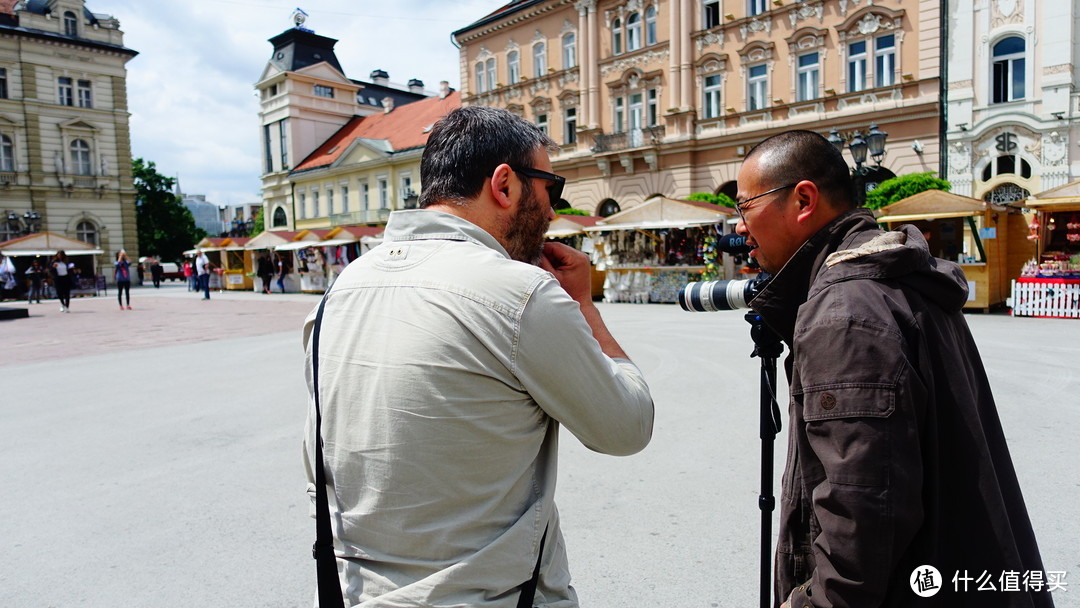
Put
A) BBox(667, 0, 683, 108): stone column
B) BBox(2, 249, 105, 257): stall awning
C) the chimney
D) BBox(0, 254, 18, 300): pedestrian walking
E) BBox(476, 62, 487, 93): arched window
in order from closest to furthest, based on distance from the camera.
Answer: BBox(667, 0, 683, 108): stone column, BBox(0, 254, 18, 300): pedestrian walking, BBox(2, 249, 105, 257): stall awning, BBox(476, 62, 487, 93): arched window, the chimney

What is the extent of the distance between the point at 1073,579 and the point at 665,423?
122 inches

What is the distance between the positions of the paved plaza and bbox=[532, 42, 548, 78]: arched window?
83.5ft

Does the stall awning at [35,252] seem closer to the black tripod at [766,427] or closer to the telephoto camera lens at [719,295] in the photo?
the telephoto camera lens at [719,295]

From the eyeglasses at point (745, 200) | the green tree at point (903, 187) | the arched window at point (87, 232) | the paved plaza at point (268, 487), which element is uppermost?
the arched window at point (87, 232)

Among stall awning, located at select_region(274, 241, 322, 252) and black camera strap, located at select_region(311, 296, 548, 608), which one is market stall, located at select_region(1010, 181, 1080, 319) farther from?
stall awning, located at select_region(274, 241, 322, 252)

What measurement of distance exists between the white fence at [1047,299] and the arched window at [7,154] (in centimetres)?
5098

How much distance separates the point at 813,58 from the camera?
76.9ft

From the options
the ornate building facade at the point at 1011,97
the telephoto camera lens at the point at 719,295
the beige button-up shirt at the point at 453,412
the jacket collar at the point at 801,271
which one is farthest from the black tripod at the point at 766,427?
the ornate building facade at the point at 1011,97

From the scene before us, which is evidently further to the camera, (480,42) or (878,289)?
(480,42)

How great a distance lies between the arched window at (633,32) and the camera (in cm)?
2805

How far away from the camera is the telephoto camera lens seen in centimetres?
204

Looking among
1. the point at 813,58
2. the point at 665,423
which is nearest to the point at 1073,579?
the point at 665,423

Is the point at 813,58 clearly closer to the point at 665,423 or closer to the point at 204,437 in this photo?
the point at 665,423

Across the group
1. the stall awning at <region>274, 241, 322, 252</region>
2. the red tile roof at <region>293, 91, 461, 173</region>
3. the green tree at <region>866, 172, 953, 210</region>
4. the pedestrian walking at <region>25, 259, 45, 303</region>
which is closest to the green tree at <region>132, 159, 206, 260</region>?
the red tile roof at <region>293, 91, 461, 173</region>
